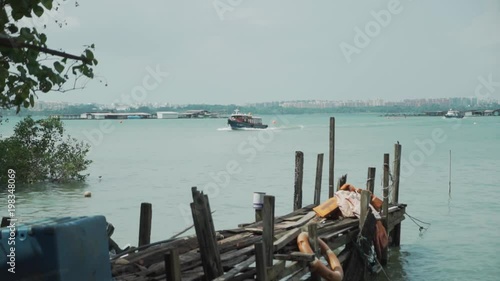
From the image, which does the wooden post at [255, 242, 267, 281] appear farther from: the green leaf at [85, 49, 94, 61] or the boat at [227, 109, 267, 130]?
the boat at [227, 109, 267, 130]

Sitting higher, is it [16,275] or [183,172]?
[16,275]

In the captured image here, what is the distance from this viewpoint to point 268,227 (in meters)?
9.55

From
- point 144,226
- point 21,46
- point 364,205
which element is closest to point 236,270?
point 144,226

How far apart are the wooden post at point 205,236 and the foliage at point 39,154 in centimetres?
2112

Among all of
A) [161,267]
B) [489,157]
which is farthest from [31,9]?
[489,157]

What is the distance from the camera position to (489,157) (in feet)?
171

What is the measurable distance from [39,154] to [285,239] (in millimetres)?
21197

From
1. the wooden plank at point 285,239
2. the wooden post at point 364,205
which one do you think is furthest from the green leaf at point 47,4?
the wooden post at point 364,205

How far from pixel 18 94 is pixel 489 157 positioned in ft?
167

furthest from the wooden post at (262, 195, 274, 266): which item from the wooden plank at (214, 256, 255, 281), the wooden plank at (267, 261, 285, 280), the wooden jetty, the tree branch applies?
the tree branch

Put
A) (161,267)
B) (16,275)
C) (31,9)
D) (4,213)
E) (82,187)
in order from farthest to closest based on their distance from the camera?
(82,187) → (4,213) → (161,267) → (16,275) → (31,9)

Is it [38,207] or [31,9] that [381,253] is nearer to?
[31,9]

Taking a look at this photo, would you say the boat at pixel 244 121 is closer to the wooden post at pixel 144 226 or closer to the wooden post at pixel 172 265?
the wooden post at pixel 144 226

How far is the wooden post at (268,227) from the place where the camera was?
30.8 ft
